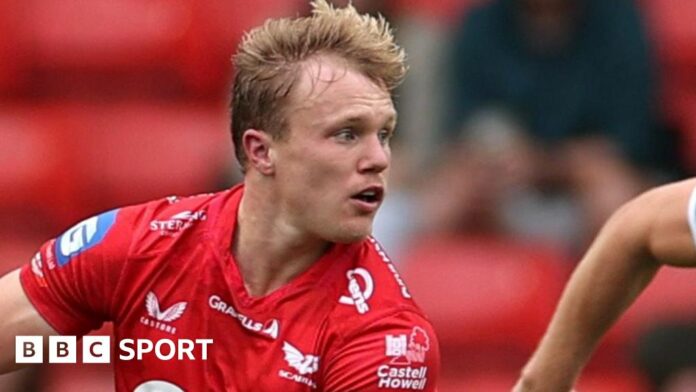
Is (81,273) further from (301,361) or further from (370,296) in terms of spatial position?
(370,296)

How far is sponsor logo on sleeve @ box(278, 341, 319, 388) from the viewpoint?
4.18m

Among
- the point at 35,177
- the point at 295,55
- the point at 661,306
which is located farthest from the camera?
the point at 35,177

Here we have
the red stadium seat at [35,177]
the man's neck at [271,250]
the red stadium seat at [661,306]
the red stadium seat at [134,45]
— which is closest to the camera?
the man's neck at [271,250]

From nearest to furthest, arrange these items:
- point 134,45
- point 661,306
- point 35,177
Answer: point 661,306, point 35,177, point 134,45

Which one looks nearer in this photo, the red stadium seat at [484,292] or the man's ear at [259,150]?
the man's ear at [259,150]

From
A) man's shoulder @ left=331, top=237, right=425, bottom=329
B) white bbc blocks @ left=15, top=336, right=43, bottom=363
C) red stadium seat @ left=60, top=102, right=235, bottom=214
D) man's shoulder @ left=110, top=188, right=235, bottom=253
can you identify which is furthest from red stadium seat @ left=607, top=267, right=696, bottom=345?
white bbc blocks @ left=15, top=336, right=43, bottom=363

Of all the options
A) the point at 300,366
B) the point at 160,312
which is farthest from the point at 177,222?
the point at 300,366

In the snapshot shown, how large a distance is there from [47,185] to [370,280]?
350cm

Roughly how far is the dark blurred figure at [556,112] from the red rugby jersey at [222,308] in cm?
273

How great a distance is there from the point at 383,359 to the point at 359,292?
17 cm

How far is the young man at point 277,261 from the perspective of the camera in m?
4.18

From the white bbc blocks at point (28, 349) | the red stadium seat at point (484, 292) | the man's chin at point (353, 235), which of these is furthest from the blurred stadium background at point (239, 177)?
the man's chin at point (353, 235)

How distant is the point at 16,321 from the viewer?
14.3ft

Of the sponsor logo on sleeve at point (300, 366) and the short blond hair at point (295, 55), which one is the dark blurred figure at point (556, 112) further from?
the sponsor logo on sleeve at point (300, 366)
